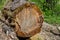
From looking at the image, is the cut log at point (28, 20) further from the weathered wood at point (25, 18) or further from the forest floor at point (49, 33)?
the forest floor at point (49, 33)

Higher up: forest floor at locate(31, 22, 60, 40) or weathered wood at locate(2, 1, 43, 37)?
weathered wood at locate(2, 1, 43, 37)

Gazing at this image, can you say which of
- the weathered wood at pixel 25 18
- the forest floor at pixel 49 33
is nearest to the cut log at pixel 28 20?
the weathered wood at pixel 25 18

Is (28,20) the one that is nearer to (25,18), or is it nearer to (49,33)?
(25,18)

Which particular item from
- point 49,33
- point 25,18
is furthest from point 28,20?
point 49,33

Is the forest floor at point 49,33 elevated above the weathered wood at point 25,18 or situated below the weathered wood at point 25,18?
below

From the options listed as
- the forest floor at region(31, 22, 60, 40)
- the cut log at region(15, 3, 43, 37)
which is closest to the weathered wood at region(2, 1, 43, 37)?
the cut log at region(15, 3, 43, 37)

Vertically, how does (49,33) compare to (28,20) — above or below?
below

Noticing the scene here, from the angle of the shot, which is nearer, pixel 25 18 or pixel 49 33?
pixel 25 18

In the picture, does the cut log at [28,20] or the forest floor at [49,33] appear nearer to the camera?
the cut log at [28,20]

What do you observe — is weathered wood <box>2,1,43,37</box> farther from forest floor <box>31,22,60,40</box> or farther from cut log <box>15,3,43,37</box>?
forest floor <box>31,22,60,40</box>

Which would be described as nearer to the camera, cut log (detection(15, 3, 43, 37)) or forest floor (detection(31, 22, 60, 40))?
cut log (detection(15, 3, 43, 37))

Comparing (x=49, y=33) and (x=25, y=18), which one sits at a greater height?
(x=25, y=18)
